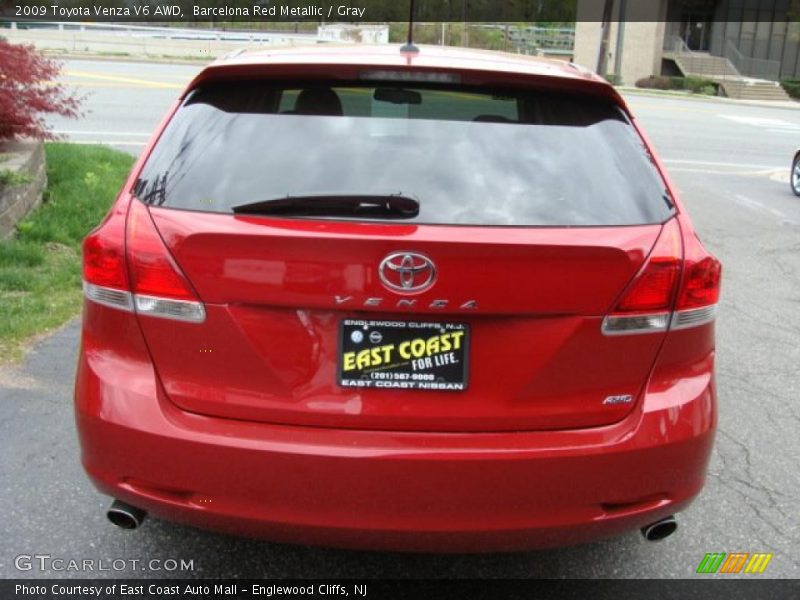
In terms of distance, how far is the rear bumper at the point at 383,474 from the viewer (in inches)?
89.8

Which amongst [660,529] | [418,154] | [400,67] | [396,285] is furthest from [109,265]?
[660,529]

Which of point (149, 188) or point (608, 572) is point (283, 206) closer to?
point (149, 188)

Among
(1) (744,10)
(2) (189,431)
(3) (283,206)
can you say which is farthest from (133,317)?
(1) (744,10)

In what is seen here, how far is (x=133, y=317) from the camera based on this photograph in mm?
2406

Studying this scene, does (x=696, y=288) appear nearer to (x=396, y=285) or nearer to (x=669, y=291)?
Answer: (x=669, y=291)

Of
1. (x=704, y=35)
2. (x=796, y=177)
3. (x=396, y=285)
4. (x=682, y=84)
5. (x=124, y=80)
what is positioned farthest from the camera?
(x=704, y=35)

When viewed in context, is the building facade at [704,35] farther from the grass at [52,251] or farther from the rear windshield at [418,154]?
the rear windshield at [418,154]

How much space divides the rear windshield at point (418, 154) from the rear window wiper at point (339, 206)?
0.02 metres

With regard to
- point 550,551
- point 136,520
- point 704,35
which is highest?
point 704,35

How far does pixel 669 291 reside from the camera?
2422 mm

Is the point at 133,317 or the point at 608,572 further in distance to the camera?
the point at 608,572

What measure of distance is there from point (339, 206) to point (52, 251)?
189 inches

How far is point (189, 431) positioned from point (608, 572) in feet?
5.38

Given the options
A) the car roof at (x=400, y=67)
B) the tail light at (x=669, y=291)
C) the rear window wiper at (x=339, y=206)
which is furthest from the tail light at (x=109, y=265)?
the tail light at (x=669, y=291)
